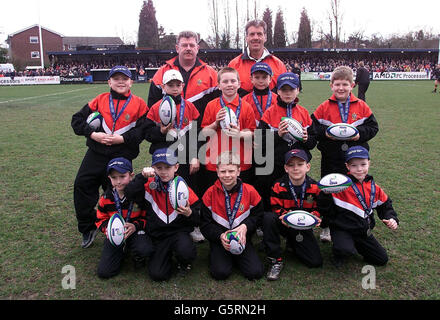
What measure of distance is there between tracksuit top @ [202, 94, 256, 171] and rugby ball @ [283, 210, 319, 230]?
91 cm

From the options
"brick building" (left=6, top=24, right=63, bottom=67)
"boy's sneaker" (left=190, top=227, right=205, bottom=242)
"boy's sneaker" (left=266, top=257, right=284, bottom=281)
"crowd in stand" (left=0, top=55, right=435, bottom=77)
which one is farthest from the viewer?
"brick building" (left=6, top=24, right=63, bottom=67)

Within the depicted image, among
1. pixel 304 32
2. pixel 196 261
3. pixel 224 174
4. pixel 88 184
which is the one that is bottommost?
pixel 196 261

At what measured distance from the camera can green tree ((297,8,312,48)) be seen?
2149 inches

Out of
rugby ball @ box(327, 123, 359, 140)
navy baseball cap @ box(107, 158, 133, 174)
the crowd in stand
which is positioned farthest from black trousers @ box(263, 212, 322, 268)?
the crowd in stand

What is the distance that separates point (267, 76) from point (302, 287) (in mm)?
2320

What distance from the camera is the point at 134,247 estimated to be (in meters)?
3.59

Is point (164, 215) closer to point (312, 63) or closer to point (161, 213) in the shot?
point (161, 213)

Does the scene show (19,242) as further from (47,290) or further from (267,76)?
(267,76)

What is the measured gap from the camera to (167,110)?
3.62 metres

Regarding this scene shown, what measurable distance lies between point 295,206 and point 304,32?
56518 mm

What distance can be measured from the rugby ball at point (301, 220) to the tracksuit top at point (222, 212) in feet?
1.28

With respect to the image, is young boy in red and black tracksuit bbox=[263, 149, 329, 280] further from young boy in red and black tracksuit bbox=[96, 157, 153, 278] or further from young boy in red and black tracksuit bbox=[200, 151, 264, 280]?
young boy in red and black tracksuit bbox=[96, 157, 153, 278]

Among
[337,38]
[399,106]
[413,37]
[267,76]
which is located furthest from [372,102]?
[413,37]

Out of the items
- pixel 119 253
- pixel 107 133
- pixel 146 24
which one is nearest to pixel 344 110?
pixel 107 133
